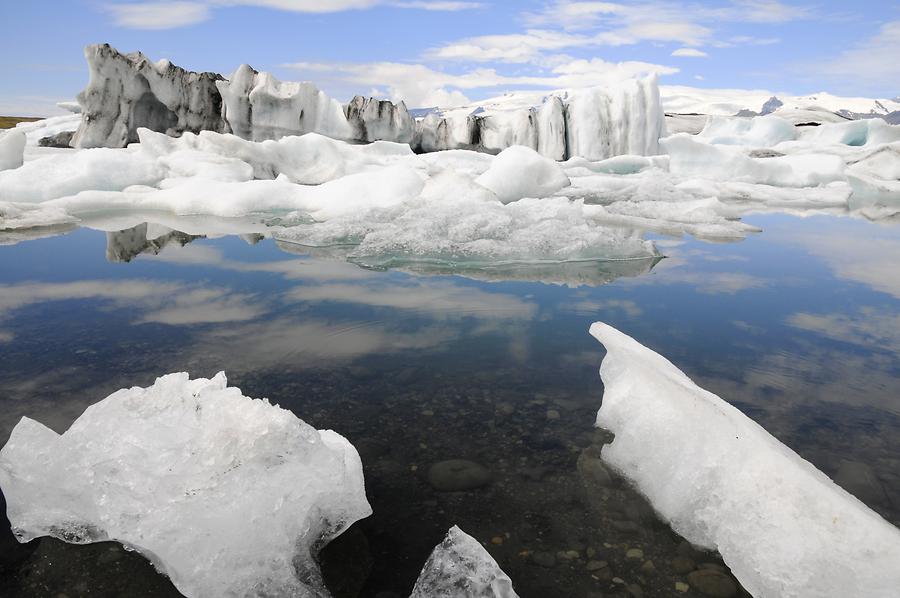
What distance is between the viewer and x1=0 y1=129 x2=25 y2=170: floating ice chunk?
31.6 ft

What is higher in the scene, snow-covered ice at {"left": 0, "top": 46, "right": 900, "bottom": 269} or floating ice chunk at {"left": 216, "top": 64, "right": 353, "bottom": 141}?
floating ice chunk at {"left": 216, "top": 64, "right": 353, "bottom": 141}

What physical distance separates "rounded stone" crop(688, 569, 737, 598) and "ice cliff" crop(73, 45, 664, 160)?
1468 cm

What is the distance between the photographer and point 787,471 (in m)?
1.56

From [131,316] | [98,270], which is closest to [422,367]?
[131,316]

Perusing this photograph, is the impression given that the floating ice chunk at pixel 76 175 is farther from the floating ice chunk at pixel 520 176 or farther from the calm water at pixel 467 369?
the floating ice chunk at pixel 520 176

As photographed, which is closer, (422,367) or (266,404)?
(266,404)

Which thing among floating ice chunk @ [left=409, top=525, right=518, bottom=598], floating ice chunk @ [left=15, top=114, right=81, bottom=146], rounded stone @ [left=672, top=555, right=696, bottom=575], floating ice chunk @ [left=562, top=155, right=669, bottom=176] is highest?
floating ice chunk @ [left=15, top=114, right=81, bottom=146]

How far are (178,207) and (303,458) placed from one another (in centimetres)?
654

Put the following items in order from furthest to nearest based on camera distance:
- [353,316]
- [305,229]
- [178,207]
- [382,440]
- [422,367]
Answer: [178,207] → [305,229] → [353,316] → [422,367] → [382,440]

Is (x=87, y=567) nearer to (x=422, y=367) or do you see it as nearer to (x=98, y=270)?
(x=422, y=367)

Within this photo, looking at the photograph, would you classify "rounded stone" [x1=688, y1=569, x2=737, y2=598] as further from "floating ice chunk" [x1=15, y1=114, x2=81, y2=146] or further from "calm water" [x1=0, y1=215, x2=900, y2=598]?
"floating ice chunk" [x1=15, y1=114, x2=81, y2=146]

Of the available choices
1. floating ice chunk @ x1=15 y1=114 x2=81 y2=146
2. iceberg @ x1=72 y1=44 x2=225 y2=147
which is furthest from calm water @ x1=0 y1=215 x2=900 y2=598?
floating ice chunk @ x1=15 y1=114 x2=81 y2=146

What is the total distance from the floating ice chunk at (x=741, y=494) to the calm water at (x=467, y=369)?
0.28 feet

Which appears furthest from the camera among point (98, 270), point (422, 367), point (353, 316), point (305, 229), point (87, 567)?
point (305, 229)
